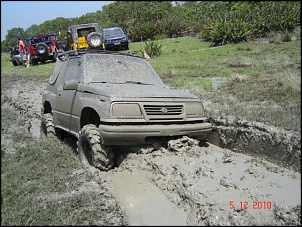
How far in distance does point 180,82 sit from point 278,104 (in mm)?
3956

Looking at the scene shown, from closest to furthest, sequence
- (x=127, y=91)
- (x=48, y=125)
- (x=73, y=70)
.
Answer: (x=127, y=91)
(x=73, y=70)
(x=48, y=125)

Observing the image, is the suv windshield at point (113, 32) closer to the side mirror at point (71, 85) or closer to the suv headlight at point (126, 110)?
the side mirror at point (71, 85)

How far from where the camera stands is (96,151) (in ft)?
15.3

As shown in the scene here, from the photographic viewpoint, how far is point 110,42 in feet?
76.8

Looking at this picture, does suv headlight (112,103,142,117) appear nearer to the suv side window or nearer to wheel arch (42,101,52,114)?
the suv side window

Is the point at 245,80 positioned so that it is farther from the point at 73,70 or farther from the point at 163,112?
the point at 163,112

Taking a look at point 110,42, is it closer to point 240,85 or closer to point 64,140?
point 240,85

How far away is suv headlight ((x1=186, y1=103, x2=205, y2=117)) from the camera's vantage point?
5039 millimetres

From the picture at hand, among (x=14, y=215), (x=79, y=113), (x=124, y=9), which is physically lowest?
(x=14, y=215)

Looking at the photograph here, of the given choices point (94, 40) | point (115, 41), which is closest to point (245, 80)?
point (94, 40)

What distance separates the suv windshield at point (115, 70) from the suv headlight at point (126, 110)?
1095 millimetres

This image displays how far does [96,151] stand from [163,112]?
3.46ft

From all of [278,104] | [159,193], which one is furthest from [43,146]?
[278,104]

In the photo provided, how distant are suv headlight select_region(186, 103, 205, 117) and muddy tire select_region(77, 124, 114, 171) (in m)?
1.26
